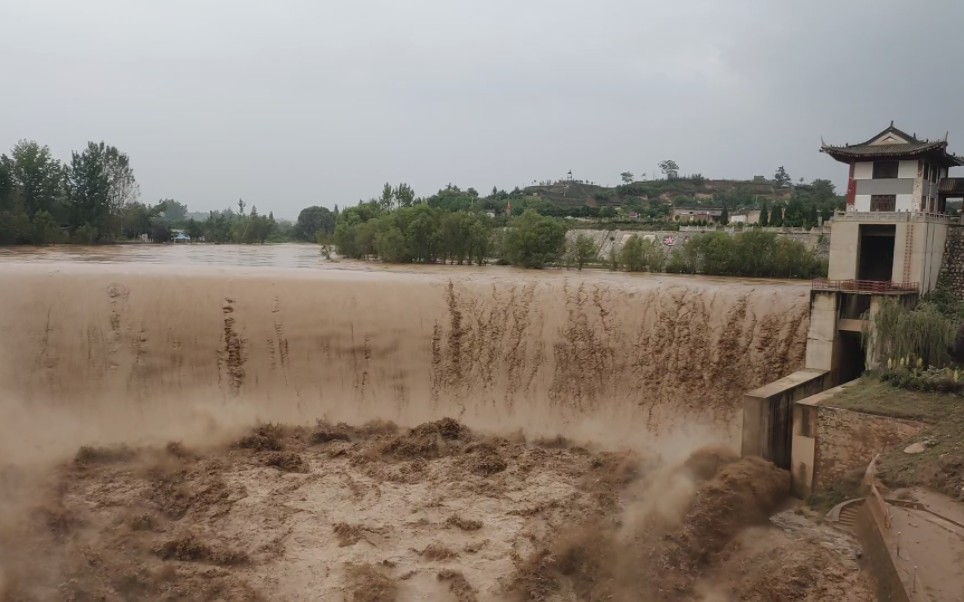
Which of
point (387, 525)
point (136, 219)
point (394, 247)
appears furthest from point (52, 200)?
point (387, 525)

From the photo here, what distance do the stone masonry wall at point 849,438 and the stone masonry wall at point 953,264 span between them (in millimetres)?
6778

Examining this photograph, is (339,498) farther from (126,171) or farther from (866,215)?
(126,171)

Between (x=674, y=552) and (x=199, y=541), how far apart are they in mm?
6694

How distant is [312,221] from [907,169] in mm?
63943

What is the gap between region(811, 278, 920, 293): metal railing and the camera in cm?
1453

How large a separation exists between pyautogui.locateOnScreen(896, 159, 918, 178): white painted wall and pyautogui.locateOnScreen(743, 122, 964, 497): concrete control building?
2cm

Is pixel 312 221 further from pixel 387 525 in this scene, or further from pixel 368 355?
pixel 387 525

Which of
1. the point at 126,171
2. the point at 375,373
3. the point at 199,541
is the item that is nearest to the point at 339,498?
the point at 199,541

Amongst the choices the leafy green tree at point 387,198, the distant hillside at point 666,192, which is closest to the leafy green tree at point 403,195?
the leafy green tree at point 387,198

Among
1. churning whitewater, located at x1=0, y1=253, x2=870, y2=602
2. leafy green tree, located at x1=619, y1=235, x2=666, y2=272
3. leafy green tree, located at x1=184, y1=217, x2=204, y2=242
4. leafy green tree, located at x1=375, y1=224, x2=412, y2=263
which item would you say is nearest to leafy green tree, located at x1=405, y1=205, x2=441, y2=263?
leafy green tree, located at x1=375, y1=224, x2=412, y2=263

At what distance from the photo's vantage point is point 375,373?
53.8 ft

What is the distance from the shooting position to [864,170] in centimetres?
1695

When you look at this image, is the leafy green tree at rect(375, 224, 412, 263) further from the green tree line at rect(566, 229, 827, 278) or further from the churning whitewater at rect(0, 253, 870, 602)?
the churning whitewater at rect(0, 253, 870, 602)

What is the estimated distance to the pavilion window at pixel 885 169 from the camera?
16.6 meters
